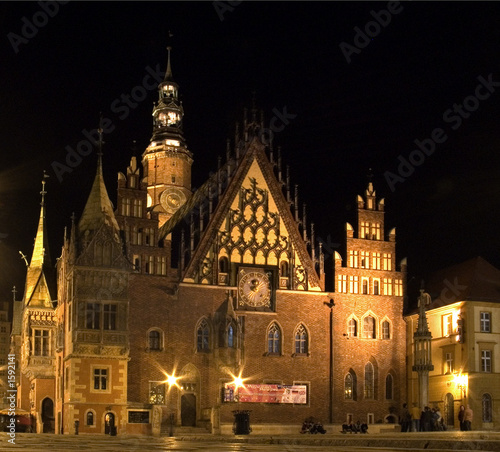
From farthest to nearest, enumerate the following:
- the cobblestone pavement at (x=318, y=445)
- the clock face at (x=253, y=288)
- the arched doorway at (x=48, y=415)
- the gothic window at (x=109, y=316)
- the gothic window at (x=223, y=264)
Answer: the arched doorway at (x=48, y=415) < the gothic window at (x=223, y=264) < the clock face at (x=253, y=288) < the gothic window at (x=109, y=316) < the cobblestone pavement at (x=318, y=445)

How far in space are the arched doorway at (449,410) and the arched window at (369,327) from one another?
6153mm

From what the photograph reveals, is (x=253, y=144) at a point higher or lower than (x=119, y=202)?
higher

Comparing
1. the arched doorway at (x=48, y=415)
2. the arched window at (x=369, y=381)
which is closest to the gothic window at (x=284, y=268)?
the arched window at (x=369, y=381)

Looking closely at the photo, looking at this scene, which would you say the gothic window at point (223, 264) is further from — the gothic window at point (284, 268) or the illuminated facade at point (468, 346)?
the illuminated facade at point (468, 346)

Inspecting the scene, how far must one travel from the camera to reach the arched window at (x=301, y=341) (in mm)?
61500

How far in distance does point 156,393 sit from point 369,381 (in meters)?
13.7

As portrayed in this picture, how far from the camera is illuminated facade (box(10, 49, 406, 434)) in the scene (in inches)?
2208

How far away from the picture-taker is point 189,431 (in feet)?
186

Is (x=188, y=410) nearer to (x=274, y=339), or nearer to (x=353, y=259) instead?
(x=274, y=339)

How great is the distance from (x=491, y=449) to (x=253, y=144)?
40.4 meters

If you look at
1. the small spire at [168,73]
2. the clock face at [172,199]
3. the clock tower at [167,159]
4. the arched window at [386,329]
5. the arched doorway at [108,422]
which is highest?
the small spire at [168,73]

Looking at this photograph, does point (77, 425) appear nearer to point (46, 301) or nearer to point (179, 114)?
point (46, 301)

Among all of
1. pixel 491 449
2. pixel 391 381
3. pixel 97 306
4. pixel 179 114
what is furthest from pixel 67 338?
pixel 491 449

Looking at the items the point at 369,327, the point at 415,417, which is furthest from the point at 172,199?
the point at 415,417
